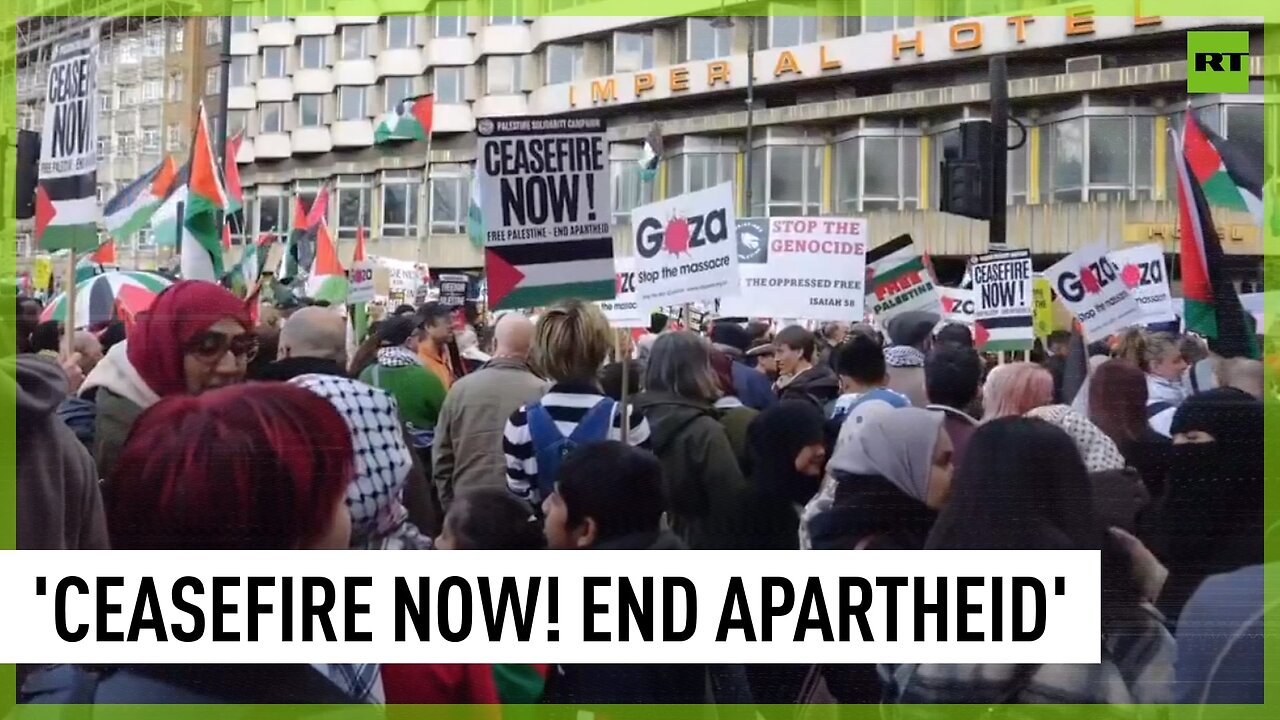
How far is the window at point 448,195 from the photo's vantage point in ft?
13.1

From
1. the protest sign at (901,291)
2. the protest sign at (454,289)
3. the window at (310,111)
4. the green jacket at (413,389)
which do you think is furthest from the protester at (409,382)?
the protest sign at (901,291)

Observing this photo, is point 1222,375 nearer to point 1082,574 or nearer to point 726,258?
point 1082,574

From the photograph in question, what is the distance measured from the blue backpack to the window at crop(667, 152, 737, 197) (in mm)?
573

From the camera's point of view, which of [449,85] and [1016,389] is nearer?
[449,85]

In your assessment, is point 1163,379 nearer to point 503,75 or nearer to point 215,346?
point 503,75

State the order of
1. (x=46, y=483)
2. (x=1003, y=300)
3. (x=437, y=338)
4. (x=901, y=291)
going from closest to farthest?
1. (x=46, y=483)
2. (x=437, y=338)
3. (x=1003, y=300)
4. (x=901, y=291)

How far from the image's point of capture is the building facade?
3.45 m

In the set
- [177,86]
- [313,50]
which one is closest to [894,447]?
[313,50]

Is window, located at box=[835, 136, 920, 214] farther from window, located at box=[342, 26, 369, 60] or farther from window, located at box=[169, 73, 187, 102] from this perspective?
window, located at box=[169, 73, 187, 102]

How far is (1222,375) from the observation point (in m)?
3.47

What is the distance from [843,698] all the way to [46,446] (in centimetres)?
160

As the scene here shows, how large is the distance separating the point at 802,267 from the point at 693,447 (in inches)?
122

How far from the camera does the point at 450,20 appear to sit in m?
3.39

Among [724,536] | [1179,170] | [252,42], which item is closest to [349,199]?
[252,42]
